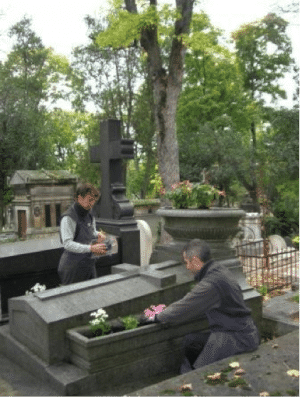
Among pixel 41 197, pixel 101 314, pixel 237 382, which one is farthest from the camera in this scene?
pixel 41 197

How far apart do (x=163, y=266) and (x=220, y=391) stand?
2507 millimetres

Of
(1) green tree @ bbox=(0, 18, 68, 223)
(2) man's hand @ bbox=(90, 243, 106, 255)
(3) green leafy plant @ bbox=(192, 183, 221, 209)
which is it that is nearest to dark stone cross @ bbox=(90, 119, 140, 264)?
(3) green leafy plant @ bbox=(192, 183, 221, 209)

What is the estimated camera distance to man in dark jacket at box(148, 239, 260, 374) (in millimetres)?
3637

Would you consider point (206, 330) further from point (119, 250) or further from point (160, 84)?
point (160, 84)

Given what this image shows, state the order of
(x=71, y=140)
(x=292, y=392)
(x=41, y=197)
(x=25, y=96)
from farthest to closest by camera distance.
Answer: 1. (x=71, y=140)
2. (x=25, y=96)
3. (x=41, y=197)
4. (x=292, y=392)

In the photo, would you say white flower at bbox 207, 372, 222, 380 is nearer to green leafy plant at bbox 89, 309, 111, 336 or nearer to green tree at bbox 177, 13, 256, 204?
green leafy plant at bbox 89, 309, 111, 336

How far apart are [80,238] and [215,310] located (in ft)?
5.77

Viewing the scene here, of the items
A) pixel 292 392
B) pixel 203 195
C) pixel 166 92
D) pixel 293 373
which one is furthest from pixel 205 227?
pixel 166 92

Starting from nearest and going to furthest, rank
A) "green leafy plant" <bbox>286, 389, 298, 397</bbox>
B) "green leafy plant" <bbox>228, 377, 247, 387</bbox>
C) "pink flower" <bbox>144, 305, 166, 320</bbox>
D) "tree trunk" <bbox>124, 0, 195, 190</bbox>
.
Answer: "green leafy plant" <bbox>286, 389, 298, 397</bbox>, "green leafy plant" <bbox>228, 377, 247, 387</bbox>, "pink flower" <bbox>144, 305, 166, 320</bbox>, "tree trunk" <bbox>124, 0, 195, 190</bbox>

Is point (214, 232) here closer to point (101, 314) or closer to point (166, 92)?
point (101, 314)

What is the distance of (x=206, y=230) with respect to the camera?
209 inches

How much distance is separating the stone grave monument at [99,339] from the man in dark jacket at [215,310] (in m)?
0.33

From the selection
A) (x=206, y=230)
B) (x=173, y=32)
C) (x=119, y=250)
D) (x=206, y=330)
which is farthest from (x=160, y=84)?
(x=206, y=330)

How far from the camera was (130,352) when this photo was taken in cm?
382
